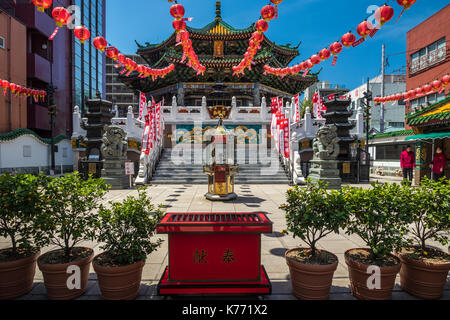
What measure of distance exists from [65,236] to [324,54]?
25.2 feet

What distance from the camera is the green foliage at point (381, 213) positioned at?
106 inches

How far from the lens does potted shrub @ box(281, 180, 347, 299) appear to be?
2.69 metres

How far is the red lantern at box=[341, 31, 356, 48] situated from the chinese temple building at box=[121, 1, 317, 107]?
16.2 metres

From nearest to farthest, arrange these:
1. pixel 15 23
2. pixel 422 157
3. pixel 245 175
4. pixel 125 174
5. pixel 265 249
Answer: pixel 265 249
pixel 125 174
pixel 422 157
pixel 245 175
pixel 15 23

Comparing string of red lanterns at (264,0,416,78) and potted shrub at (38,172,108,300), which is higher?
string of red lanterns at (264,0,416,78)

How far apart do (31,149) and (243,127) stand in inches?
548

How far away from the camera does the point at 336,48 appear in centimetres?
695

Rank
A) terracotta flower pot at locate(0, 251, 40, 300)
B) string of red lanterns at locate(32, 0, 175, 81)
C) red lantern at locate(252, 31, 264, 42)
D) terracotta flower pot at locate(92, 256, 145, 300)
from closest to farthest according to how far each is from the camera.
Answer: terracotta flower pot at locate(92, 256, 145, 300)
terracotta flower pot at locate(0, 251, 40, 300)
string of red lanterns at locate(32, 0, 175, 81)
red lantern at locate(252, 31, 264, 42)

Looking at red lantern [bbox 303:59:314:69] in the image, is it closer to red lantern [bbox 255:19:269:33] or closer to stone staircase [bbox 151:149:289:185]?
red lantern [bbox 255:19:269:33]

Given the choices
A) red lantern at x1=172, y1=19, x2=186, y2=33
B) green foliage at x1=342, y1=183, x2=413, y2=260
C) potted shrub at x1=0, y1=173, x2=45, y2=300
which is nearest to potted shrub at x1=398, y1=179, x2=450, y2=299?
green foliage at x1=342, y1=183, x2=413, y2=260
